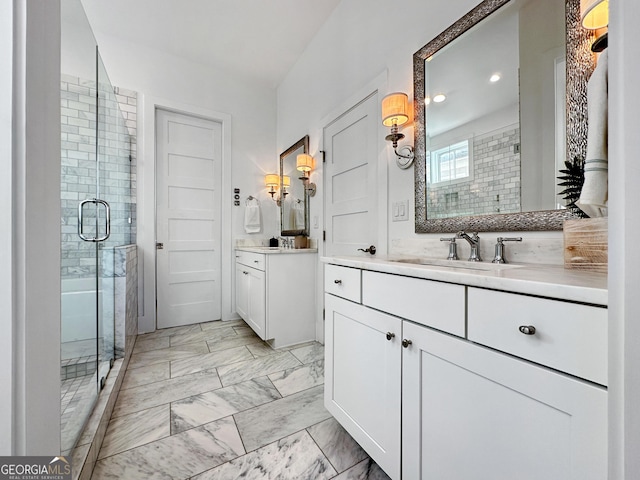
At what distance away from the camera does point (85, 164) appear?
138 cm

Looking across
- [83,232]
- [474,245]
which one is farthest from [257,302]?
[474,245]

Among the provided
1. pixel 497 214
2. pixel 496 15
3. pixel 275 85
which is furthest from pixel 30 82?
pixel 275 85

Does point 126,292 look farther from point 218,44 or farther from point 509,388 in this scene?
point 218,44

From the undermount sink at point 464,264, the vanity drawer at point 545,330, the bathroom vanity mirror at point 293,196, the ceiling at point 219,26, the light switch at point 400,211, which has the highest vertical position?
the ceiling at point 219,26

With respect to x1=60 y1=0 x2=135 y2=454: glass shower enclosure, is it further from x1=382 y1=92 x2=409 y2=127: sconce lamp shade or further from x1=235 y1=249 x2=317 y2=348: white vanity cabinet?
x1=382 y1=92 x2=409 y2=127: sconce lamp shade

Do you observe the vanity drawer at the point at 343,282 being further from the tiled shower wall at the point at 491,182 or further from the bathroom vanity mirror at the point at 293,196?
the bathroom vanity mirror at the point at 293,196

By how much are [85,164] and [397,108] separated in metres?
1.67

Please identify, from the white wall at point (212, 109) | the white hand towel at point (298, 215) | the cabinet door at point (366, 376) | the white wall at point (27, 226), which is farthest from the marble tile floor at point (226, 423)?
the white hand towel at point (298, 215)

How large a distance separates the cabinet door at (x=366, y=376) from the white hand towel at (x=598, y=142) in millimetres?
633

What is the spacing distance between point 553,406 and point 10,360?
1031 mm

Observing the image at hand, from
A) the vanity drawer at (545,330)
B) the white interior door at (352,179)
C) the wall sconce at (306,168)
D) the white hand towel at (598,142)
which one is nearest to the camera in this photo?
the vanity drawer at (545,330)

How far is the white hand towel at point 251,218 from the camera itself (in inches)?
126

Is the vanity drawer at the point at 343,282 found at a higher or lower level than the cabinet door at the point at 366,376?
higher

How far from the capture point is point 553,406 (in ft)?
1.88
